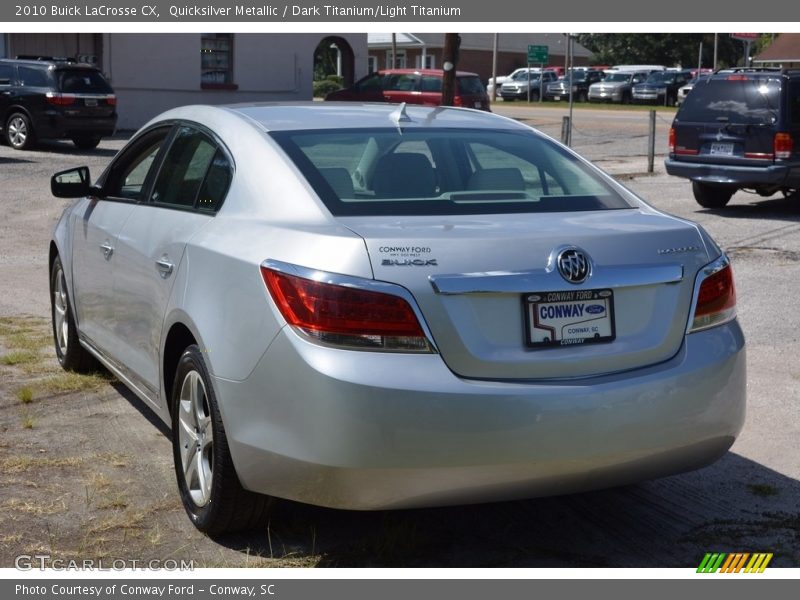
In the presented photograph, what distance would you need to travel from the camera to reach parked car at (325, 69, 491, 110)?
3128 cm

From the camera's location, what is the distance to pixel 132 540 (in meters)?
4.44

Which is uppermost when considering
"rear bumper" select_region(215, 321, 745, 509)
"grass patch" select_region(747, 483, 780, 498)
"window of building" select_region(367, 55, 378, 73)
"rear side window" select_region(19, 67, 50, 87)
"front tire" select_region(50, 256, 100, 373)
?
"window of building" select_region(367, 55, 378, 73)

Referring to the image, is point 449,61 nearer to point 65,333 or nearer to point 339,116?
point 65,333

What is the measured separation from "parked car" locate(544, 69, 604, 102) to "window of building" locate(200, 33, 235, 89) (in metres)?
26.6

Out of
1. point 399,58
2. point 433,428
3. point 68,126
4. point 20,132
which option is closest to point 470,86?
point 68,126

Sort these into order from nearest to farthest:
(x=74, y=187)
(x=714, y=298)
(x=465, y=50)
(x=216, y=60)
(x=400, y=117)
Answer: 1. (x=714, y=298)
2. (x=400, y=117)
3. (x=74, y=187)
4. (x=216, y=60)
5. (x=465, y=50)

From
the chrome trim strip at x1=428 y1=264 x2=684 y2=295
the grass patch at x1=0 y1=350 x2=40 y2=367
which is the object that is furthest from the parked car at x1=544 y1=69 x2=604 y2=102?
the chrome trim strip at x1=428 y1=264 x2=684 y2=295

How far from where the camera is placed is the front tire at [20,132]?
77.4 ft

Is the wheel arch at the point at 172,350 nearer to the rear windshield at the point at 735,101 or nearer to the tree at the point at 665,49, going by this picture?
the rear windshield at the point at 735,101

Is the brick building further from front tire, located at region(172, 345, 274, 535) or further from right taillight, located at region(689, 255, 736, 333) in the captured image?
right taillight, located at region(689, 255, 736, 333)

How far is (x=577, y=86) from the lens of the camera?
5691 cm

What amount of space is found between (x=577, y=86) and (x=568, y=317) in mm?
Result: 54546

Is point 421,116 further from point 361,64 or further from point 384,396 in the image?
point 361,64

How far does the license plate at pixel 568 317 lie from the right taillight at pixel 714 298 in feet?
1.30
